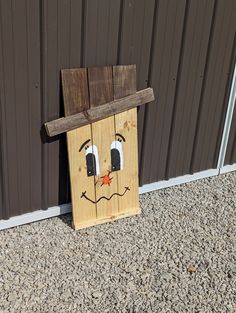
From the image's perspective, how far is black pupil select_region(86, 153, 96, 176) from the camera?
380 cm

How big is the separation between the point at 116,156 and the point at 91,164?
0.23m

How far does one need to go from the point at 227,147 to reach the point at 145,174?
97 centimetres

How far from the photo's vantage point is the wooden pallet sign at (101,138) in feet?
11.8

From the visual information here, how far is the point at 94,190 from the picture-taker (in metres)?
3.90

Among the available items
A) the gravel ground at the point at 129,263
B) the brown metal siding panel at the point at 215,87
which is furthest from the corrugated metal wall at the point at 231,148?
the gravel ground at the point at 129,263

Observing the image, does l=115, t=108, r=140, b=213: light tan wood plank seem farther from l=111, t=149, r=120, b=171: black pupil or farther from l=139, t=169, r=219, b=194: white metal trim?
l=139, t=169, r=219, b=194: white metal trim

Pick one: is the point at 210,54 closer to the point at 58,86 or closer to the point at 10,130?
the point at 58,86

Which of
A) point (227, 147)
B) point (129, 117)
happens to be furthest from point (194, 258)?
Answer: point (227, 147)

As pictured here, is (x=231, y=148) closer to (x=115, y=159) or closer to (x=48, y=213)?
(x=115, y=159)

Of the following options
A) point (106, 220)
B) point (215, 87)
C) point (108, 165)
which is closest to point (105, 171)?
point (108, 165)

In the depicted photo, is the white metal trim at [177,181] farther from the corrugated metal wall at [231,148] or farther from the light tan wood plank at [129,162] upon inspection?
the light tan wood plank at [129,162]

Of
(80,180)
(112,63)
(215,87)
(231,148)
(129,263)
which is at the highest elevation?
(112,63)

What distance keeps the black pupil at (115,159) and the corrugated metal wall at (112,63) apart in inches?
12.4

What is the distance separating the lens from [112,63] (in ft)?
12.0
